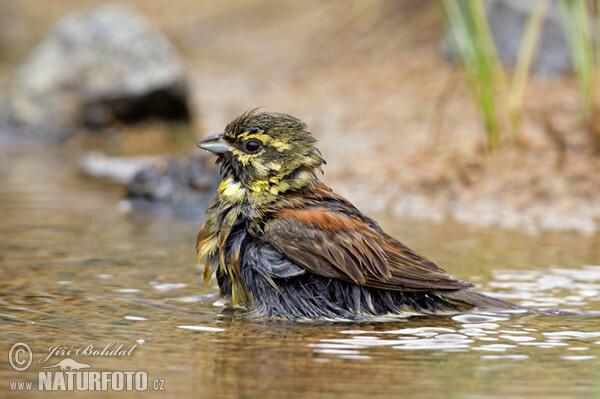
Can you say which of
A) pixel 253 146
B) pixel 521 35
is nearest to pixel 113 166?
pixel 521 35

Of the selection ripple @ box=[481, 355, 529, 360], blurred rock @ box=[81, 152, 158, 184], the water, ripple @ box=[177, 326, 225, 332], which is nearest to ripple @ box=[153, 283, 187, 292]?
the water

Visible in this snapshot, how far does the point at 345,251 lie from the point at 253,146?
830 mm

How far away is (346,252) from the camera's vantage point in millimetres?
5180

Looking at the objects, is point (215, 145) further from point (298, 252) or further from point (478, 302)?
point (478, 302)


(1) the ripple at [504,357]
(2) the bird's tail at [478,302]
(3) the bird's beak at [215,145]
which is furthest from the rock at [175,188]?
(1) the ripple at [504,357]

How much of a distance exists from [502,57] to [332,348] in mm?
9587

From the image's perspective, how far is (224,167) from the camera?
18.6 feet

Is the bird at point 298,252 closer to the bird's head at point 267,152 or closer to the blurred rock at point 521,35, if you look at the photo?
the bird's head at point 267,152

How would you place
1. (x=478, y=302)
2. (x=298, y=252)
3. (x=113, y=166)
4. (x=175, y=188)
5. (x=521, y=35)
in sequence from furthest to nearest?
(x=521, y=35) < (x=113, y=166) < (x=175, y=188) < (x=478, y=302) < (x=298, y=252)

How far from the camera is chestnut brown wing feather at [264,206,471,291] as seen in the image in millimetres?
5152

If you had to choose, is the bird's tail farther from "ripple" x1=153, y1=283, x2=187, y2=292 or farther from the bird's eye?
"ripple" x1=153, y1=283, x2=187, y2=292

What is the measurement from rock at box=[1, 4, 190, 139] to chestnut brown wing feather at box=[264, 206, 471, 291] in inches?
373

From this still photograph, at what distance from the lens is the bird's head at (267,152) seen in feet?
Answer: 18.0

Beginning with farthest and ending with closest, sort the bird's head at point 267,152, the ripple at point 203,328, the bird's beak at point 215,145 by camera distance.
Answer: the bird's beak at point 215,145
the bird's head at point 267,152
the ripple at point 203,328
